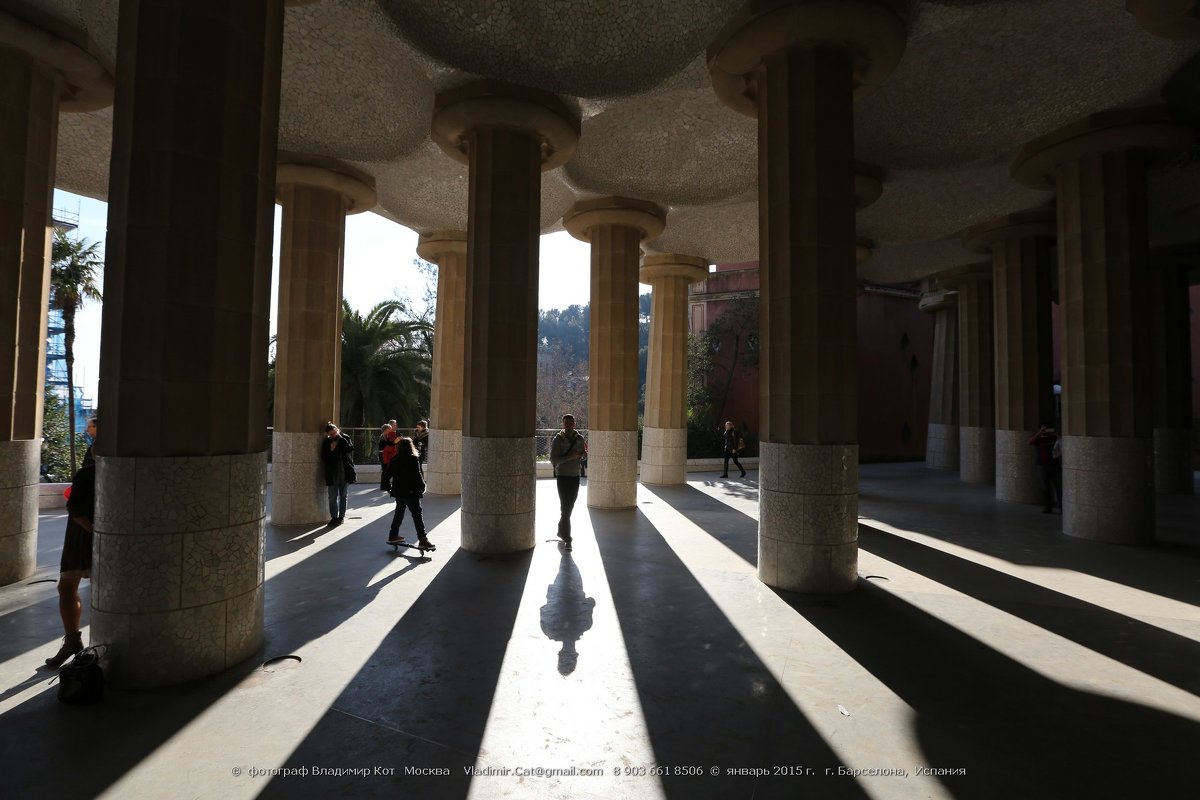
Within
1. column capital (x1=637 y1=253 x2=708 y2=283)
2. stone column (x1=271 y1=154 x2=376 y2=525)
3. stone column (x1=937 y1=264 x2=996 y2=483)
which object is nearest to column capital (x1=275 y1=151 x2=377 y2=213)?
stone column (x1=271 y1=154 x2=376 y2=525)

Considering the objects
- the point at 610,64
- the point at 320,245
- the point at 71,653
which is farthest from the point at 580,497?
the point at 71,653

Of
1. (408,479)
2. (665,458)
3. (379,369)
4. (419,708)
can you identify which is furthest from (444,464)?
(419,708)

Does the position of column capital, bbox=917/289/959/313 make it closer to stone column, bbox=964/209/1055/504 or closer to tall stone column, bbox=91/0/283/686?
stone column, bbox=964/209/1055/504

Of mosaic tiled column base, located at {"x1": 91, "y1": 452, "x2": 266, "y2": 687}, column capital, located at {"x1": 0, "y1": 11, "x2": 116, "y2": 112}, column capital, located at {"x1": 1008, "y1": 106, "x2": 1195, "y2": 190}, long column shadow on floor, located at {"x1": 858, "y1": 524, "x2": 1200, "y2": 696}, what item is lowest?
long column shadow on floor, located at {"x1": 858, "y1": 524, "x2": 1200, "y2": 696}

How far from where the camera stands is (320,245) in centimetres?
1188

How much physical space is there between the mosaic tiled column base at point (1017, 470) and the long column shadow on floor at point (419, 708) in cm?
1437

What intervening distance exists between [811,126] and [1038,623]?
6121mm

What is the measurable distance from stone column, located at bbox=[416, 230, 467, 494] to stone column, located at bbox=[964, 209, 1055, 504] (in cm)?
1430

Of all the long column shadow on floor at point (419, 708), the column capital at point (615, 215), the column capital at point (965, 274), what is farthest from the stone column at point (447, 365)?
the column capital at point (965, 274)

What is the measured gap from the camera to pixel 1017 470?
605 inches

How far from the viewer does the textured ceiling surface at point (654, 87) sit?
26.2 ft

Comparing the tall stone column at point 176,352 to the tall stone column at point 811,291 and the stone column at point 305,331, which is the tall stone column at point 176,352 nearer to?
the tall stone column at point 811,291

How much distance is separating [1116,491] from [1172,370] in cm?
1189

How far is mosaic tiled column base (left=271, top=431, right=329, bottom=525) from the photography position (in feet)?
37.2
